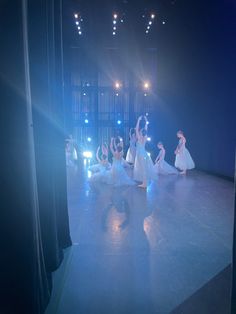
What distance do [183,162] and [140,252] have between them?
712 cm

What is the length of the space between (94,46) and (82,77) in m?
2.01

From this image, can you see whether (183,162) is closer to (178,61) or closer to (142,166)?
(142,166)

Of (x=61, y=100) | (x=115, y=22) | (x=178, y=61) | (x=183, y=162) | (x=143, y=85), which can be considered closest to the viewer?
(x=61, y=100)

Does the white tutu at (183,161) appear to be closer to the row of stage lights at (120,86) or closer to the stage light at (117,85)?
the row of stage lights at (120,86)

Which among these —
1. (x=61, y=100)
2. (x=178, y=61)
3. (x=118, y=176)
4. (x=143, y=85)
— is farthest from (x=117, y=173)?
(x=143, y=85)

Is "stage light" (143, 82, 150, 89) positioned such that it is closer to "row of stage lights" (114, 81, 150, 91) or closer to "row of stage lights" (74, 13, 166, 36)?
"row of stage lights" (114, 81, 150, 91)

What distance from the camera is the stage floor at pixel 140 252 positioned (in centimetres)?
262

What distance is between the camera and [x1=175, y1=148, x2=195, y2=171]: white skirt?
33.7ft

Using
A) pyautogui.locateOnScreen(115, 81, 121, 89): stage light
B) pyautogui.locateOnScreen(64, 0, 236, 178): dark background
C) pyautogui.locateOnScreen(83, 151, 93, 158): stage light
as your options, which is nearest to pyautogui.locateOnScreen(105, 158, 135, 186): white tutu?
pyautogui.locateOnScreen(64, 0, 236, 178): dark background

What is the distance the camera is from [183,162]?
33.7 ft

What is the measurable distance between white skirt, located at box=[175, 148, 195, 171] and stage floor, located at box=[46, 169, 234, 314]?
3.61 m

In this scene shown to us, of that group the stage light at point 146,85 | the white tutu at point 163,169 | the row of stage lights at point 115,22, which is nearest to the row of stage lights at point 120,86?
the stage light at point 146,85

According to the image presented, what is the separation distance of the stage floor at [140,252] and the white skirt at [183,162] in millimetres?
3606

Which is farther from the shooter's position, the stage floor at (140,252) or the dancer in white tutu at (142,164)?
the dancer in white tutu at (142,164)
